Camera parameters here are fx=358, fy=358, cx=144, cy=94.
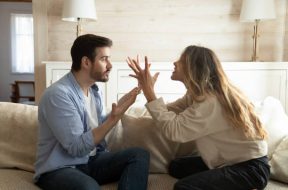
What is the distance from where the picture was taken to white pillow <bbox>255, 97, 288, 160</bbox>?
1.78m

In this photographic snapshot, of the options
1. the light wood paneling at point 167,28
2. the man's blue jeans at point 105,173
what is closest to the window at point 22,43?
the light wood paneling at point 167,28

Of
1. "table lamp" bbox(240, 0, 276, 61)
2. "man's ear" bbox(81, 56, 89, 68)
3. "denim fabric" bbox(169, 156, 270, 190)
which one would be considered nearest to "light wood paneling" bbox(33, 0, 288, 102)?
"table lamp" bbox(240, 0, 276, 61)

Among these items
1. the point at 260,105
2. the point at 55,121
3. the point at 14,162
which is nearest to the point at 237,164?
the point at 260,105

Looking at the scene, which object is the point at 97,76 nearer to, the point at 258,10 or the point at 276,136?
the point at 276,136

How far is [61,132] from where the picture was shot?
154cm

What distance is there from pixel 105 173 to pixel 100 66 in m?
0.52

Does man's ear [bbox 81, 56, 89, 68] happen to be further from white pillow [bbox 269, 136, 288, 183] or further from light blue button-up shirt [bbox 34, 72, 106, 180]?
white pillow [bbox 269, 136, 288, 183]

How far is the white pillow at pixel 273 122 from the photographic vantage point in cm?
178

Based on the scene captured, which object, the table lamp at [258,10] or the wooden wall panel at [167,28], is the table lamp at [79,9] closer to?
the wooden wall panel at [167,28]

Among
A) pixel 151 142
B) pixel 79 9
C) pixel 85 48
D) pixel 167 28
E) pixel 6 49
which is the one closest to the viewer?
pixel 85 48

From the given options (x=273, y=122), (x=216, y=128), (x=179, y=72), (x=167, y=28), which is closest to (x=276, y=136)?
(x=273, y=122)

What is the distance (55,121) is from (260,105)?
3.53 ft

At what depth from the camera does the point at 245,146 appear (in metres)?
1.59

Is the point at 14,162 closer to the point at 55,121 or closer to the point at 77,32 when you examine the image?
the point at 55,121
